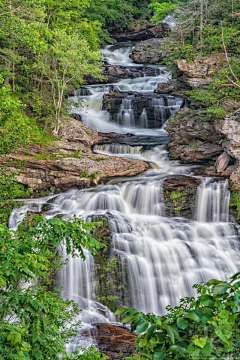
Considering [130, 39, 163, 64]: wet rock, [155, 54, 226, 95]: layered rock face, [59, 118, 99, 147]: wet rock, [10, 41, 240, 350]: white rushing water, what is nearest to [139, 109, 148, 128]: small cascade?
[59, 118, 99, 147]: wet rock

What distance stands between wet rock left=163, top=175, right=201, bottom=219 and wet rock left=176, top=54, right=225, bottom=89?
636cm

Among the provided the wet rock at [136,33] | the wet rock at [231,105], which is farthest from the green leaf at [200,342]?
the wet rock at [136,33]

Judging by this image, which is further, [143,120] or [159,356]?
[143,120]

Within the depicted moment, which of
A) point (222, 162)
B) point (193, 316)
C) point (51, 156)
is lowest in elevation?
point (193, 316)

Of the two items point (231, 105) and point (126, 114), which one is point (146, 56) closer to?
point (126, 114)

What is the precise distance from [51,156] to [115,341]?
35.0 ft

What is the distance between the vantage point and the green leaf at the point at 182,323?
5.43 ft

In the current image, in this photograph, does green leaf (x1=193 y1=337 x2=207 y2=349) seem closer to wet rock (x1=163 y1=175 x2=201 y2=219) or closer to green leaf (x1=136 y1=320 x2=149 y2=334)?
green leaf (x1=136 y1=320 x2=149 y2=334)

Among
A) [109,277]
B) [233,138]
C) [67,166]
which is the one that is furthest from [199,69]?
[109,277]

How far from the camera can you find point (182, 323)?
5.49 ft

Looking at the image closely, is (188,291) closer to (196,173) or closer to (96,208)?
(96,208)

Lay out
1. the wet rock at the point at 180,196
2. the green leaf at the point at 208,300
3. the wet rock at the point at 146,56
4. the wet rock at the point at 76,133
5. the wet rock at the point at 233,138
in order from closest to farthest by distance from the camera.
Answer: the green leaf at the point at 208,300
the wet rock at the point at 180,196
the wet rock at the point at 233,138
the wet rock at the point at 76,133
the wet rock at the point at 146,56

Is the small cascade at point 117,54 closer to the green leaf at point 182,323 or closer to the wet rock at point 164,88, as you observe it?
the wet rock at point 164,88

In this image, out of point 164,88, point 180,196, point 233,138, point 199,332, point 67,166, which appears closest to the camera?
point 199,332
